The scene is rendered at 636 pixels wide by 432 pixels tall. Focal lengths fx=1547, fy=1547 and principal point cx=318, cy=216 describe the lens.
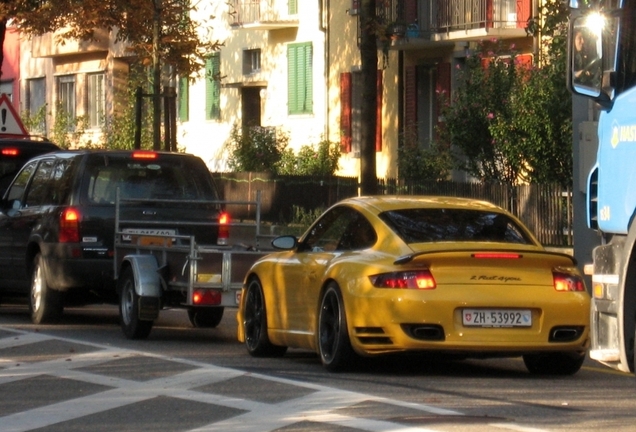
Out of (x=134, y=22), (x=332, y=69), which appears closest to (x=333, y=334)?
(x=134, y=22)

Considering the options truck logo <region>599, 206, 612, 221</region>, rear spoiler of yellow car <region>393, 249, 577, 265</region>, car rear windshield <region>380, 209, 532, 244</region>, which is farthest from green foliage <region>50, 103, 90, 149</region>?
truck logo <region>599, 206, 612, 221</region>

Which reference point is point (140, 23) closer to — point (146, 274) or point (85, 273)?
point (85, 273)

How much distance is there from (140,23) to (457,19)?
752 centimetres

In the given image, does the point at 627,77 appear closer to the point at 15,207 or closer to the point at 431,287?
the point at 431,287

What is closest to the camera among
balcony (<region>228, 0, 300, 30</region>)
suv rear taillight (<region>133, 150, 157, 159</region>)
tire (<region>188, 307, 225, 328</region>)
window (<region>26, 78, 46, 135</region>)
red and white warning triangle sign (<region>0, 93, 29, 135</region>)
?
suv rear taillight (<region>133, 150, 157, 159</region>)

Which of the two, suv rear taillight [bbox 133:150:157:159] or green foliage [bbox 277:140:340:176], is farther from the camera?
green foliage [bbox 277:140:340:176]

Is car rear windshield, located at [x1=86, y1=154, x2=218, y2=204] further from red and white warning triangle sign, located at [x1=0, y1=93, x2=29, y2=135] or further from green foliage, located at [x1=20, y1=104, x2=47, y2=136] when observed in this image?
green foliage, located at [x1=20, y1=104, x2=47, y2=136]

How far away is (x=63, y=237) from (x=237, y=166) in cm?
2610

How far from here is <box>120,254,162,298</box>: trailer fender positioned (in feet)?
48.8

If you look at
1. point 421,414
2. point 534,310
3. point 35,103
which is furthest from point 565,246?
point 35,103

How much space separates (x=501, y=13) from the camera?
33.9 m

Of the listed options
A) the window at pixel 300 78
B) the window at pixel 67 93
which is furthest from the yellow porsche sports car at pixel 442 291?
the window at pixel 67 93

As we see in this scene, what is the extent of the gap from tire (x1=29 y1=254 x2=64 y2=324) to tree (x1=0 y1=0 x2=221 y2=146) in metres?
12.2

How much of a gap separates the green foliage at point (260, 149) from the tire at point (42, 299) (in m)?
23.7
